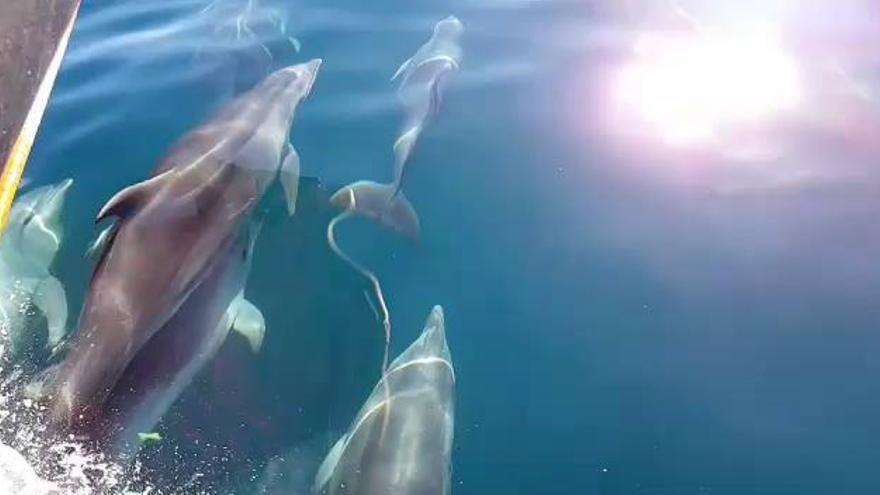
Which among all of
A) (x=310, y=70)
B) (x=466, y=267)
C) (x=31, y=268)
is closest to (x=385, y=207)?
(x=466, y=267)

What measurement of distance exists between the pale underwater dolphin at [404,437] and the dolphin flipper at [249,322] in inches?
37.8

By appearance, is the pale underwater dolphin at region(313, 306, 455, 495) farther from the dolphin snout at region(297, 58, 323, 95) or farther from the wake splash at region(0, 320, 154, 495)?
the dolphin snout at region(297, 58, 323, 95)

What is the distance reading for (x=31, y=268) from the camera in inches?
285

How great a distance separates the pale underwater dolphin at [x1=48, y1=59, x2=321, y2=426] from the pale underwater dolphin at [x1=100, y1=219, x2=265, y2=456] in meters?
0.06

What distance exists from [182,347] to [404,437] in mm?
1671

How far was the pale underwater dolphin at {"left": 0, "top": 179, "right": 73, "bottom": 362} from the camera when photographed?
21.8ft

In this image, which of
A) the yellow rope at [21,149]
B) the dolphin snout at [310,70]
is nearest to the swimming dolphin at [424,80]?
the dolphin snout at [310,70]

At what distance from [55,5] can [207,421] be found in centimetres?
278

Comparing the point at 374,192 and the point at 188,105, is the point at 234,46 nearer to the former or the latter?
the point at 188,105

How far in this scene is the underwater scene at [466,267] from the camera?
18.6 ft

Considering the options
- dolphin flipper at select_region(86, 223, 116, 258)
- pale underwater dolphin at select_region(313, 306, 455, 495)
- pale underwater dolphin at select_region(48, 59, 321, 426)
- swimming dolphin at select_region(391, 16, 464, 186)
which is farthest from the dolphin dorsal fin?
swimming dolphin at select_region(391, 16, 464, 186)

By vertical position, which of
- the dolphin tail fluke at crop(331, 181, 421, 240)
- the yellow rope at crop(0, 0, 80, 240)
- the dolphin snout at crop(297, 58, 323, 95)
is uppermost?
the yellow rope at crop(0, 0, 80, 240)

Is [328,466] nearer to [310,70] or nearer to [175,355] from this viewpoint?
[175,355]

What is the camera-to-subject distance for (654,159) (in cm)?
781
